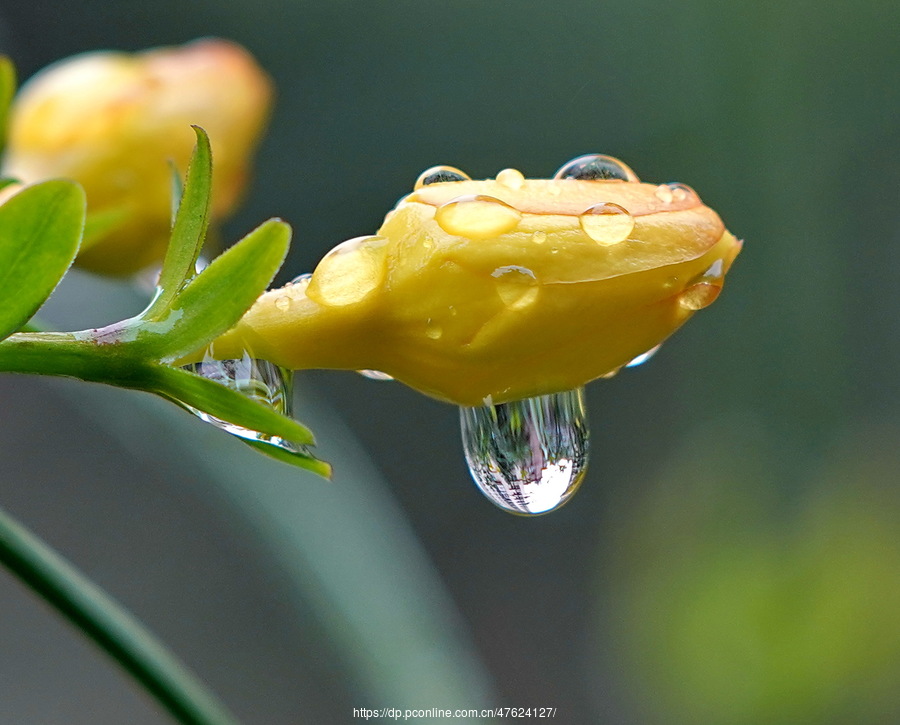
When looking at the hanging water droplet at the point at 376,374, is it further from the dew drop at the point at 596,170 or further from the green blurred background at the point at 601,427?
the green blurred background at the point at 601,427

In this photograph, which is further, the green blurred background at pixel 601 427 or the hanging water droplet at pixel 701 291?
the green blurred background at pixel 601 427

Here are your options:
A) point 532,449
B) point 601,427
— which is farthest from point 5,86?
point 601,427

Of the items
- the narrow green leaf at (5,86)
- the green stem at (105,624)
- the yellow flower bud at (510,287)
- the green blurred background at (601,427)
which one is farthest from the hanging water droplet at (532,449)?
the green blurred background at (601,427)

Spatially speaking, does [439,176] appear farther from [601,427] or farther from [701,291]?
[601,427]

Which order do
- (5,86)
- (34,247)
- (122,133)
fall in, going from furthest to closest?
(122,133), (5,86), (34,247)

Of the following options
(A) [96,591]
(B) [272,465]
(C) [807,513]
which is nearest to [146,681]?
(A) [96,591]
